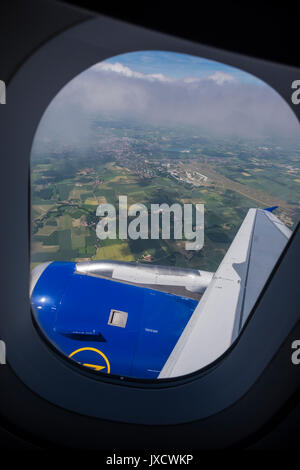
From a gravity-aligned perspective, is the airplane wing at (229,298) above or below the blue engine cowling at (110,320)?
above

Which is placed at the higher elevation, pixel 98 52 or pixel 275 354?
pixel 98 52

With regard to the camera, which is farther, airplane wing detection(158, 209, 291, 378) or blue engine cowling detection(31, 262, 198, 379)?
blue engine cowling detection(31, 262, 198, 379)

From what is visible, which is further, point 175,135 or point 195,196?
point 175,135

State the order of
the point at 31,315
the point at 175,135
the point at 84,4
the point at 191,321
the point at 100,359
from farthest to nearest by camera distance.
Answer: the point at 175,135, the point at 100,359, the point at 191,321, the point at 31,315, the point at 84,4

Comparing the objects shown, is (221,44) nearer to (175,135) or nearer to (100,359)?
(100,359)
